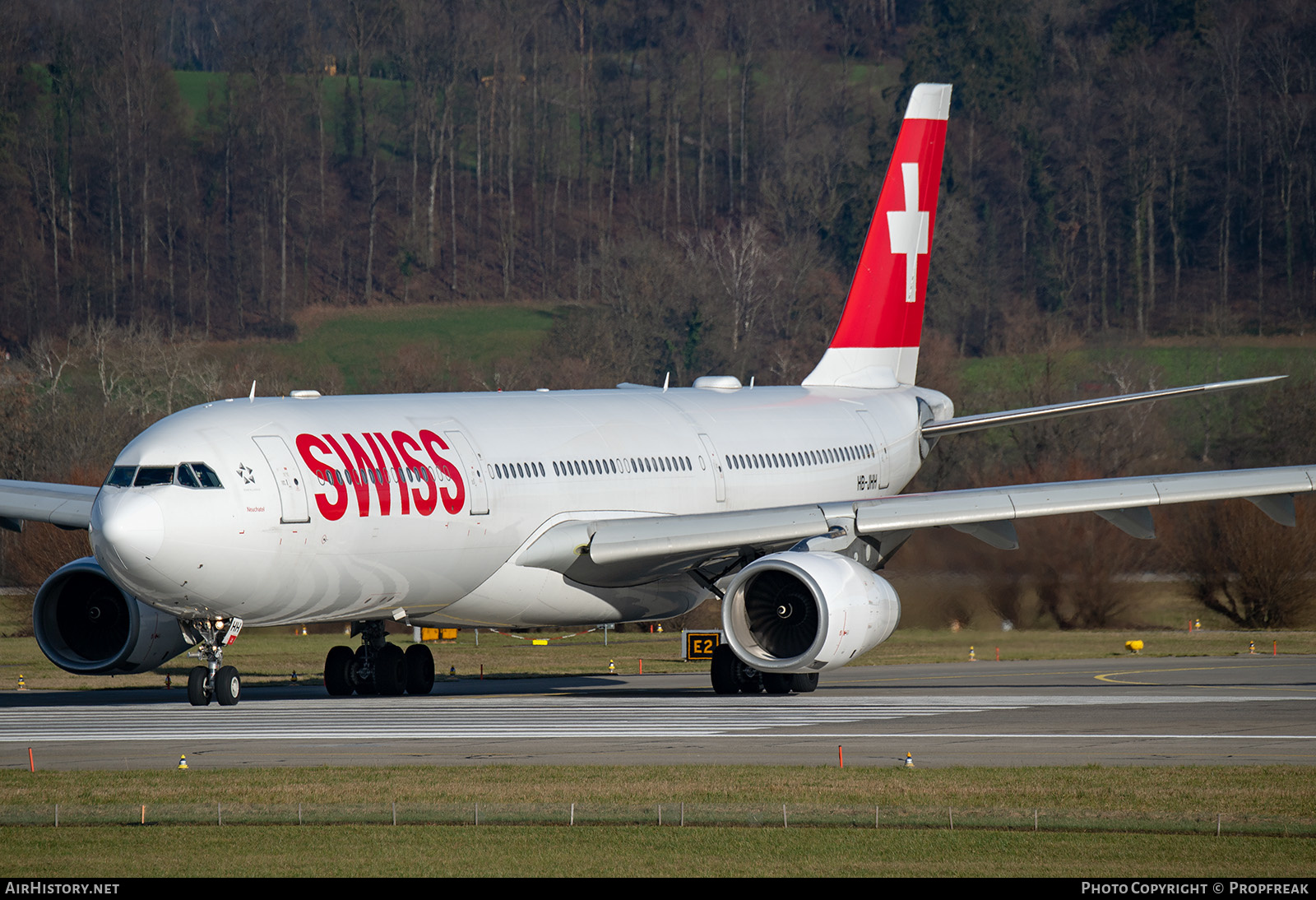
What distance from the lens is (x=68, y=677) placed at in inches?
1276

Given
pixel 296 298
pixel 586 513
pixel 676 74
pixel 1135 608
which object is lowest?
pixel 1135 608

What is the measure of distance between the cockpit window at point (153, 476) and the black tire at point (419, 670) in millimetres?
6562

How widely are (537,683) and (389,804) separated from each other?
15.2 meters

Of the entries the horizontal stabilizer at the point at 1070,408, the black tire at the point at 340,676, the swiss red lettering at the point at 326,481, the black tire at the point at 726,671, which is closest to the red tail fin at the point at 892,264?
the horizontal stabilizer at the point at 1070,408

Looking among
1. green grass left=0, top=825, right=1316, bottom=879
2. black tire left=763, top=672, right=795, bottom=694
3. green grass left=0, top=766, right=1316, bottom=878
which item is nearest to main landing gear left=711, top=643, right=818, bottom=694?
black tire left=763, top=672, right=795, bottom=694

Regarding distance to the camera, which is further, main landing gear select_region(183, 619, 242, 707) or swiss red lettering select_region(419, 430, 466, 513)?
swiss red lettering select_region(419, 430, 466, 513)

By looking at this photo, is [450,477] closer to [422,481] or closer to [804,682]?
[422,481]

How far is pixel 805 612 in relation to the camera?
24.9 meters

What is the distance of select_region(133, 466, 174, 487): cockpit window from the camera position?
862 inches

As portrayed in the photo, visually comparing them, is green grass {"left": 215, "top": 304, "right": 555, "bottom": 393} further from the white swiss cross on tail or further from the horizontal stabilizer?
the horizontal stabilizer

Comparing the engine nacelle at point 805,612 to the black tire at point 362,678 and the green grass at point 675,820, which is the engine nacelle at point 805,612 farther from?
the green grass at point 675,820

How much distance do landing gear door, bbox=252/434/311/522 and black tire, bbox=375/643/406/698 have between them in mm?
5225
